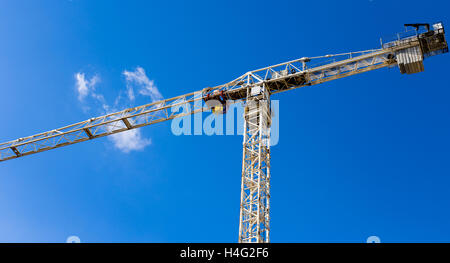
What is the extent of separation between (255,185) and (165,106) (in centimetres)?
1523

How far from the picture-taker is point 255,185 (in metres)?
36.8

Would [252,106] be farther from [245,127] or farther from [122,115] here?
[122,115]

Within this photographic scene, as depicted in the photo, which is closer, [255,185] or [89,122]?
[255,185]

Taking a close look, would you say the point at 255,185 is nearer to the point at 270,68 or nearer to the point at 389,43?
the point at 270,68

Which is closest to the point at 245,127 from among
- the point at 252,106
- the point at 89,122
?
the point at 252,106
